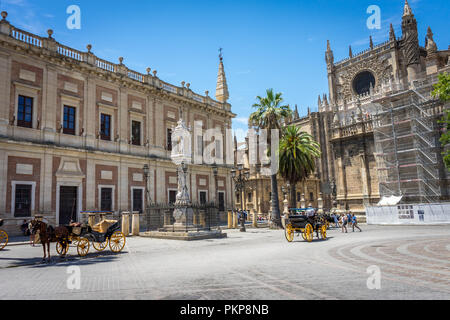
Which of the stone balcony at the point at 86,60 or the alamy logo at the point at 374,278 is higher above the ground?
the stone balcony at the point at 86,60

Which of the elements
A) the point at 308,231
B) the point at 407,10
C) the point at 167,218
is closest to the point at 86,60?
the point at 167,218

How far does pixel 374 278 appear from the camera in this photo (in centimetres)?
646

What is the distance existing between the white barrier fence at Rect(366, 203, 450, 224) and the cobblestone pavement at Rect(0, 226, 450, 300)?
1777cm

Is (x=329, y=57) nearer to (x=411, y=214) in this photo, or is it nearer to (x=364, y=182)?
(x=364, y=182)

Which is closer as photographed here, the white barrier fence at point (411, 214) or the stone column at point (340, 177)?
the white barrier fence at point (411, 214)

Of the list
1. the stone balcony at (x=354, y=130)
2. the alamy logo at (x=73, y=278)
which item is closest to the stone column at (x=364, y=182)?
the stone balcony at (x=354, y=130)

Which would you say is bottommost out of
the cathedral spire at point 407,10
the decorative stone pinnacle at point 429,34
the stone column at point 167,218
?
the stone column at point 167,218

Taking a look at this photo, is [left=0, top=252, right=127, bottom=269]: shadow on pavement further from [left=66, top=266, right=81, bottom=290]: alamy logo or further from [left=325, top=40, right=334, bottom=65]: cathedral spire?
[left=325, top=40, right=334, bottom=65]: cathedral spire

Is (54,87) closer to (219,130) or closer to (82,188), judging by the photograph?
(82,188)

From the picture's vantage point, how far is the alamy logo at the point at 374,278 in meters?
5.87

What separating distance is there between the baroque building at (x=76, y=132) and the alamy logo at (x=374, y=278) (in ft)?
51.9

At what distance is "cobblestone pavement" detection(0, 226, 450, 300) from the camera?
18.3 feet

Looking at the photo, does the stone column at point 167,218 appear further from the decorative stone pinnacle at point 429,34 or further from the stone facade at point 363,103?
the decorative stone pinnacle at point 429,34
